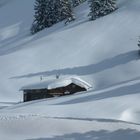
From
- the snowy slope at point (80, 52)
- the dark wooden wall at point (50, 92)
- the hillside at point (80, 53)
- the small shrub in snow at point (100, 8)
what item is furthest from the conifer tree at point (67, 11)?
the dark wooden wall at point (50, 92)

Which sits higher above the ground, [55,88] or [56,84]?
[56,84]

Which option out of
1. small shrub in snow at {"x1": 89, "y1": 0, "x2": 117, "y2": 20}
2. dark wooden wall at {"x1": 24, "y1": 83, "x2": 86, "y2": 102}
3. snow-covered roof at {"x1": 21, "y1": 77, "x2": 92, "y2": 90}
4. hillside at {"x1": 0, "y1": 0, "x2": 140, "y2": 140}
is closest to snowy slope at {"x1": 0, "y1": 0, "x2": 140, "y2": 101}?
hillside at {"x1": 0, "y1": 0, "x2": 140, "y2": 140}

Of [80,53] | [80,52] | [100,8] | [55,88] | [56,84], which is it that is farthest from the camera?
[100,8]

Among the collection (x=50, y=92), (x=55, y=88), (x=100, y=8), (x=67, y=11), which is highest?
(x=67, y=11)

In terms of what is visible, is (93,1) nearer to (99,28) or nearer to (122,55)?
(99,28)

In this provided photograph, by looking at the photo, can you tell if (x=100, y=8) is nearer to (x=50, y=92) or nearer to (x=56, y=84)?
(x=50, y=92)

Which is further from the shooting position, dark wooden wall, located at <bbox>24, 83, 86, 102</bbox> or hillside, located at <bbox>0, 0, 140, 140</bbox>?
hillside, located at <bbox>0, 0, 140, 140</bbox>

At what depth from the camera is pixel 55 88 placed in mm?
43688

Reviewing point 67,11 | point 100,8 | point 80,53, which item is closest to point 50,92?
point 80,53

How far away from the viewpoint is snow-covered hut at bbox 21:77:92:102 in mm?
43406

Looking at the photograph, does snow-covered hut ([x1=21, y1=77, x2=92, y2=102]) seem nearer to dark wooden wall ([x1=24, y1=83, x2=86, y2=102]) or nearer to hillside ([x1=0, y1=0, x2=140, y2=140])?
dark wooden wall ([x1=24, y1=83, x2=86, y2=102])

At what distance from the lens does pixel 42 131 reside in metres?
16.4

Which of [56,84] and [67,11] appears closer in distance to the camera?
[56,84]

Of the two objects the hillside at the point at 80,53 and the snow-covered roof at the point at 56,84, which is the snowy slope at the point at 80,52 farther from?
the snow-covered roof at the point at 56,84
